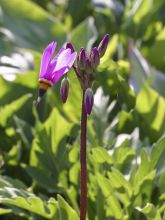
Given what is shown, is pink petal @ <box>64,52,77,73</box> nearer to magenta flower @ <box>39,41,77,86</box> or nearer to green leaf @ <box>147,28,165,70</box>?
magenta flower @ <box>39,41,77,86</box>

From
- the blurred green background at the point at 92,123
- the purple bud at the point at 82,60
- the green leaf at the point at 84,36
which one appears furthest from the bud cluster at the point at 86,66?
the green leaf at the point at 84,36

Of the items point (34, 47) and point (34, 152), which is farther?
point (34, 47)

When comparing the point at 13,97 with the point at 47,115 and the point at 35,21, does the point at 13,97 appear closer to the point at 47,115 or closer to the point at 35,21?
the point at 47,115

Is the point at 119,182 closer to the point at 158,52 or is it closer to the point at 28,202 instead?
the point at 28,202

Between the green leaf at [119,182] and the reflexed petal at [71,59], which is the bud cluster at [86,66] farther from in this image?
the green leaf at [119,182]

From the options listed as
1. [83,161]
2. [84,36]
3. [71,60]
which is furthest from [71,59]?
[84,36]

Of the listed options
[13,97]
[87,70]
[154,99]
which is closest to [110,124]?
[154,99]

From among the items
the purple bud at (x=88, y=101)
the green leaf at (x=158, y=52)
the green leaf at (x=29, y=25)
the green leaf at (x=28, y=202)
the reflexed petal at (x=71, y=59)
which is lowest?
the green leaf at (x=28, y=202)
